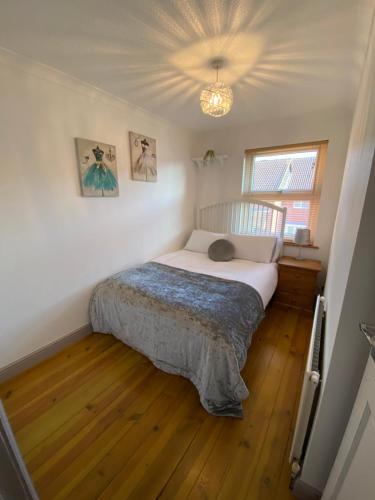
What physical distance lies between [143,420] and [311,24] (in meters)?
2.57

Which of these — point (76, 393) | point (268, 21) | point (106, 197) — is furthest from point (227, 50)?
point (76, 393)

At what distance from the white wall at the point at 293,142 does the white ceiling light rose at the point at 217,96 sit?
4.59 feet

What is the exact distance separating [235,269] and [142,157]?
66.5 inches

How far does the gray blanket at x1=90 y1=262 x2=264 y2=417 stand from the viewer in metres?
1.36

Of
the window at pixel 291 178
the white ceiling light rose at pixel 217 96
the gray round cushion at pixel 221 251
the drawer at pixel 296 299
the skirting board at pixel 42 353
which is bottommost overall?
the skirting board at pixel 42 353

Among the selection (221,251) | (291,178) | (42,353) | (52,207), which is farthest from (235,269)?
(42,353)

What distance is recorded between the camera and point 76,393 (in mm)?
1545

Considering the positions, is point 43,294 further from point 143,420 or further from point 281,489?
point 281,489

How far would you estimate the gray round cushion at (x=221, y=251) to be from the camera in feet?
8.82

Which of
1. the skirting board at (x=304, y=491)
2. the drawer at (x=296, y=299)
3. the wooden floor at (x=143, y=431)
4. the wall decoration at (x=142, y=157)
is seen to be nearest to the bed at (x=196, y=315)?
the wooden floor at (x=143, y=431)

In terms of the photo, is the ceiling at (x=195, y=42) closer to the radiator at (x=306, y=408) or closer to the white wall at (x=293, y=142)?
the white wall at (x=293, y=142)

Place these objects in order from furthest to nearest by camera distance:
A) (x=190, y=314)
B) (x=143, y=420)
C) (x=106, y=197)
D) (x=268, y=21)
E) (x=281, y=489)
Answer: (x=106, y=197) < (x=190, y=314) < (x=143, y=420) < (x=268, y=21) < (x=281, y=489)

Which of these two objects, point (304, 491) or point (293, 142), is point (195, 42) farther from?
point (304, 491)

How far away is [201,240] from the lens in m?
3.08
